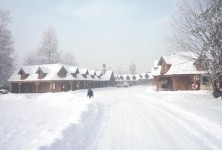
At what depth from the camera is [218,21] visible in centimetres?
2211

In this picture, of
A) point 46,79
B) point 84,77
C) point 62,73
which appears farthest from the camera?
point 84,77

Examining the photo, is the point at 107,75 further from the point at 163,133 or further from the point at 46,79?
the point at 163,133

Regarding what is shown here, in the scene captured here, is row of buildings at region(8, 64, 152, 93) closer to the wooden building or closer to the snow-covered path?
the wooden building

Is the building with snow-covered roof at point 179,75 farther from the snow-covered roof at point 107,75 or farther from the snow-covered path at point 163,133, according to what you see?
the snow-covered roof at point 107,75

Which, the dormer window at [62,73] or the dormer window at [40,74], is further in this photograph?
the dormer window at [62,73]

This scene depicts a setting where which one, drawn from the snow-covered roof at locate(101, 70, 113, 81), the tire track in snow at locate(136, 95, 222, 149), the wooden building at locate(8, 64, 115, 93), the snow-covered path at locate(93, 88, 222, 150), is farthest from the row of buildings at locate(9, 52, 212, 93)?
the snow-covered path at locate(93, 88, 222, 150)

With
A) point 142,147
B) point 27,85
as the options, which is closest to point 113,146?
point 142,147

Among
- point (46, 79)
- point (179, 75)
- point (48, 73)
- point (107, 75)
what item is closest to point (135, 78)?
point (107, 75)

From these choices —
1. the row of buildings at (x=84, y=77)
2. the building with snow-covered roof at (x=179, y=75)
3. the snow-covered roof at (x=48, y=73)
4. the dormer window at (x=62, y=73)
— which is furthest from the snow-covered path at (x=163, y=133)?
the dormer window at (x=62, y=73)

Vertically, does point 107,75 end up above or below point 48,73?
above

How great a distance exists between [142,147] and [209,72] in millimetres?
18852

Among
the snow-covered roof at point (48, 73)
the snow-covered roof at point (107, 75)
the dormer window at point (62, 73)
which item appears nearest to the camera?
the snow-covered roof at point (48, 73)

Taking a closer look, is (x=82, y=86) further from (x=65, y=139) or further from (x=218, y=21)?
(x=65, y=139)

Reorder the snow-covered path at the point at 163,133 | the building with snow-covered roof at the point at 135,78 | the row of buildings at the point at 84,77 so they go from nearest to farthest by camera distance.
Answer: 1. the snow-covered path at the point at 163,133
2. the row of buildings at the point at 84,77
3. the building with snow-covered roof at the point at 135,78
